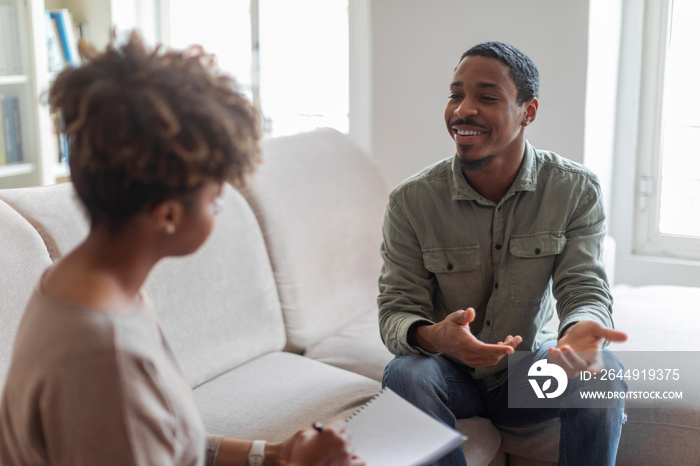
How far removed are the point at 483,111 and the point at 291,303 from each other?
72cm

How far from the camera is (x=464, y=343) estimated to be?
134 centimetres

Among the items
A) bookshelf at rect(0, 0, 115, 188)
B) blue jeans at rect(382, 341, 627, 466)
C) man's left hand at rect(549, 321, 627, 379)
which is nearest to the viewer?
man's left hand at rect(549, 321, 627, 379)

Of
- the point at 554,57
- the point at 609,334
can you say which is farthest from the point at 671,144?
the point at 609,334

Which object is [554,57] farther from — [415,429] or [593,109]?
[415,429]

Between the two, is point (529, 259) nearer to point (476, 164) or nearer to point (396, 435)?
point (476, 164)

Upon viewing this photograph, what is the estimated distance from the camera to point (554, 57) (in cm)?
250

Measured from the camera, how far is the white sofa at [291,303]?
1468mm

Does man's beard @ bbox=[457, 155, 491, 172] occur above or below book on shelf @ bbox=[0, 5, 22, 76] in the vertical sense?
below

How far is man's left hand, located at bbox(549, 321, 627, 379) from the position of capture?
126cm

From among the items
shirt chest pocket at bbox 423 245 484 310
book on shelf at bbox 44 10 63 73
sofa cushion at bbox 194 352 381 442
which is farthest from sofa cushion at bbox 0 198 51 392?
book on shelf at bbox 44 10 63 73

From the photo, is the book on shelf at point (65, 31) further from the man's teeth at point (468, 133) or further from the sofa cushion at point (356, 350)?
the man's teeth at point (468, 133)

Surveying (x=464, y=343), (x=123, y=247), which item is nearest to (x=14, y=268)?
(x=123, y=247)

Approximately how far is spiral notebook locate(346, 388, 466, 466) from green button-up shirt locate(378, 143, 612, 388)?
444mm

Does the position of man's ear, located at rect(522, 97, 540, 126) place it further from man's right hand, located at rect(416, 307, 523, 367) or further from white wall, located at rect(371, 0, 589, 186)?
white wall, located at rect(371, 0, 589, 186)
